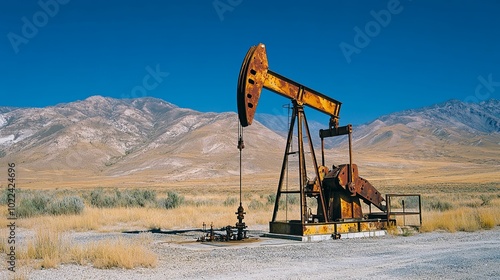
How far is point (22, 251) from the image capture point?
8570 mm

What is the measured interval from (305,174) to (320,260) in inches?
149

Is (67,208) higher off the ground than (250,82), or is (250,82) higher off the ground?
(250,82)

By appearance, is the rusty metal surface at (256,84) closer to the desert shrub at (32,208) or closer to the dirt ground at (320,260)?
the dirt ground at (320,260)

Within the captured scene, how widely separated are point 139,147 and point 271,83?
121 metres

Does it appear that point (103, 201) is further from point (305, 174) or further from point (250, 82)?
point (250, 82)

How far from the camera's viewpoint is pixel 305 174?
39.3 feet

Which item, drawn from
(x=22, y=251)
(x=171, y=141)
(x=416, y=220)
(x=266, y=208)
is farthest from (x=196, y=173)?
(x=22, y=251)

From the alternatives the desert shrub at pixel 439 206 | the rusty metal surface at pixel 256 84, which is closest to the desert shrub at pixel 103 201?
the rusty metal surface at pixel 256 84

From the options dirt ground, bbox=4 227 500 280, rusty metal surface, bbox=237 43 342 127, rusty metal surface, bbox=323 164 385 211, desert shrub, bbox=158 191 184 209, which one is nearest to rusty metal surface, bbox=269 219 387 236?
dirt ground, bbox=4 227 500 280

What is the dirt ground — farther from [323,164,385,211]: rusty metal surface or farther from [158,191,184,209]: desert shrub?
[158,191,184,209]: desert shrub

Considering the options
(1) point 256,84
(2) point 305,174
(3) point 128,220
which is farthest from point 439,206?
(1) point 256,84

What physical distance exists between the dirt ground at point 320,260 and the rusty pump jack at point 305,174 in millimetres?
576

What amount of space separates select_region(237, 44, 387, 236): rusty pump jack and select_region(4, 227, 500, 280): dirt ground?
0.58 metres

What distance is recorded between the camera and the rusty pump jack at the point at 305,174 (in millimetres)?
11258
